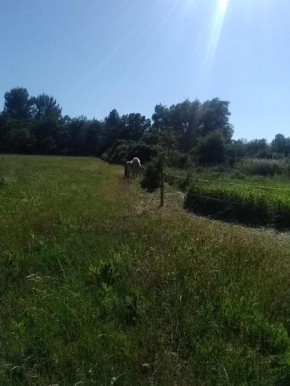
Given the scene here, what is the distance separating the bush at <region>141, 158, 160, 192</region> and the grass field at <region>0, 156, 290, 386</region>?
43.0 feet

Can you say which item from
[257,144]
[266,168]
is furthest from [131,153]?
[257,144]

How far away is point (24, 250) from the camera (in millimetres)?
6742

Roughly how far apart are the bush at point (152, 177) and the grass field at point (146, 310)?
1311cm

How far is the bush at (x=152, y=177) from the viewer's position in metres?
20.3

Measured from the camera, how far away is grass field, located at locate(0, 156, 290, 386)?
3275mm

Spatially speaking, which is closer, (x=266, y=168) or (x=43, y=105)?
(x=266, y=168)

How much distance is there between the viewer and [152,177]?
2052 centimetres

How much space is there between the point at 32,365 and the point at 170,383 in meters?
1.29

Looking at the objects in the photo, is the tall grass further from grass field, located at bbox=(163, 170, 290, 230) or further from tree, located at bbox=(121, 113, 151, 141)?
tree, located at bbox=(121, 113, 151, 141)

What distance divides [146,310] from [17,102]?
114m

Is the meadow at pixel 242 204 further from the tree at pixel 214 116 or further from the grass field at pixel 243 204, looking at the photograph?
the tree at pixel 214 116

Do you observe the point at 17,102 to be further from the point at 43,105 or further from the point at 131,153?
the point at 131,153

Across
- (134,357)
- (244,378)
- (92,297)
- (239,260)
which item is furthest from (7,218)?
(244,378)

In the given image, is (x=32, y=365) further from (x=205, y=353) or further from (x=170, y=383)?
(x=205, y=353)
